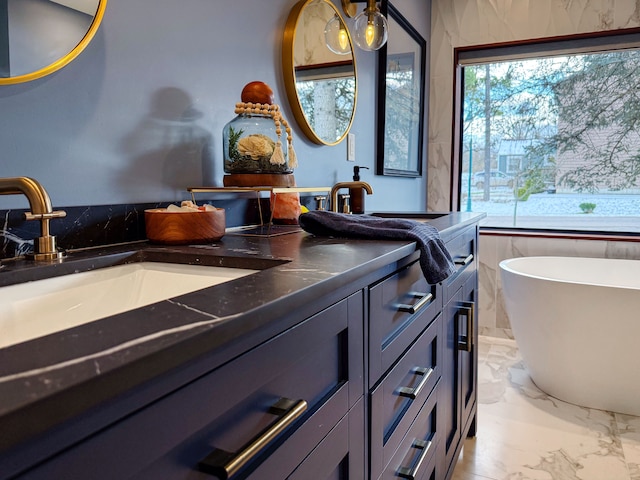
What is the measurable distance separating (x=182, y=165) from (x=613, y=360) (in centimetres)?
198

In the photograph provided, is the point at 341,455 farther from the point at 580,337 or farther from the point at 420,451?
the point at 580,337

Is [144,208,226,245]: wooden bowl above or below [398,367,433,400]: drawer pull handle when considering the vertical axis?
above

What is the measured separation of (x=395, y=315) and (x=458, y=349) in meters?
0.73

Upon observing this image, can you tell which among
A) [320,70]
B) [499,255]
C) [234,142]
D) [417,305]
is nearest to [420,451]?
[417,305]

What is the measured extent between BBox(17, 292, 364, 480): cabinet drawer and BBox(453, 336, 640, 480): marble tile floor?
4.32ft

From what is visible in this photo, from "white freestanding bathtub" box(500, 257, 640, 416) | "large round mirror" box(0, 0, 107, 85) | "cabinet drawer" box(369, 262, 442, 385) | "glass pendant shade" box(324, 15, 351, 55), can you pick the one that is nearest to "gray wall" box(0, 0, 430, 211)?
"large round mirror" box(0, 0, 107, 85)

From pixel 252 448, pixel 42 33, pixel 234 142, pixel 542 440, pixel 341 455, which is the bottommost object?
pixel 542 440

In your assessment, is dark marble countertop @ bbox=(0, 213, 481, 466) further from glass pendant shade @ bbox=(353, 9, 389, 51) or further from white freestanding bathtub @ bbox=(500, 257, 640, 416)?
white freestanding bathtub @ bbox=(500, 257, 640, 416)

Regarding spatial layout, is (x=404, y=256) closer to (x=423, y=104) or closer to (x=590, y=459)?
(x=590, y=459)

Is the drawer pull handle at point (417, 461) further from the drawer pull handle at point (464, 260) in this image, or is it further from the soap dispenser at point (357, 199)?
the soap dispenser at point (357, 199)

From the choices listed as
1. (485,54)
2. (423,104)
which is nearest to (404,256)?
(423,104)

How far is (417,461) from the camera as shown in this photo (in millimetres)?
1145

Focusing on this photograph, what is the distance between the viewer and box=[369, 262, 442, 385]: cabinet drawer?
0.87 m

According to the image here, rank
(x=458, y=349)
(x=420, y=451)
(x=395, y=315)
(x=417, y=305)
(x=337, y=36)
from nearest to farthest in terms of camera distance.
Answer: (x=395, y=315)
(x=417, y=305)
(x=420, y=451)
(x=458, y=349)
(x=337, y=36)
